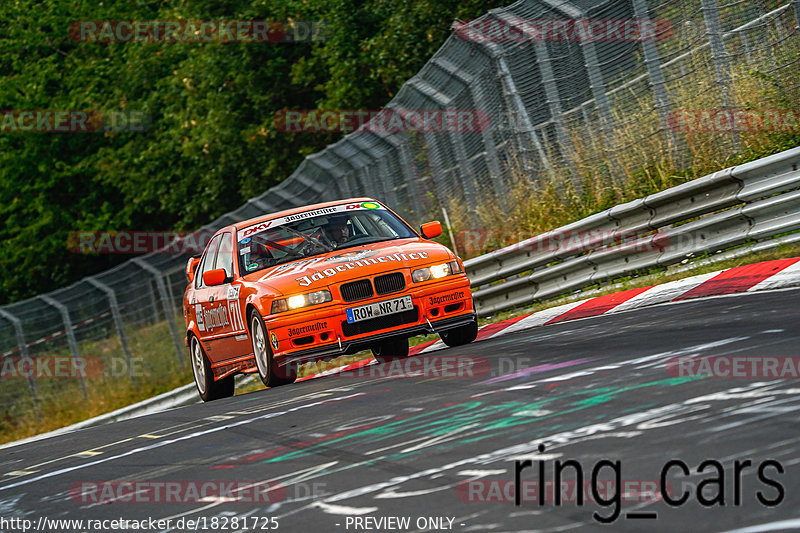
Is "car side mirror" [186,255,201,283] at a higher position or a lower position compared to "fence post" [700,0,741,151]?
lower

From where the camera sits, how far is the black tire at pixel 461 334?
11.1m

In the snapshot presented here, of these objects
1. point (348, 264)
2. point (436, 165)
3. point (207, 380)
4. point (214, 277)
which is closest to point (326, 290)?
point (348, 264)

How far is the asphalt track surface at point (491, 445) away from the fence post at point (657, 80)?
379cm

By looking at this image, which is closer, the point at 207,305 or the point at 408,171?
the point at 207,305

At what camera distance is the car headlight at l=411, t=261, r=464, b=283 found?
10391 millimetres

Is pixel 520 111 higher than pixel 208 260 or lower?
higher

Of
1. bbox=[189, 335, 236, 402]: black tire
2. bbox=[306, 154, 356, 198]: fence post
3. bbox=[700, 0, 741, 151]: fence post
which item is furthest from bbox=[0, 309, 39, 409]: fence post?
bbox=[700, 0, 741, 151]: fence post

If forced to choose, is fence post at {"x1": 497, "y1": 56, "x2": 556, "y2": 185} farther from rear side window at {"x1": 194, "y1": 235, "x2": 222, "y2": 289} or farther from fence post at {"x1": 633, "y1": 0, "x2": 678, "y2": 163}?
rear side window at {"x1": 194, "y1": 235, "x2": 222, "y2": 289}

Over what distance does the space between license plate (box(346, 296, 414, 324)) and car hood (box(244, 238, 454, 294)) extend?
259mm

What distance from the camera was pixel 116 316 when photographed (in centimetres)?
2128

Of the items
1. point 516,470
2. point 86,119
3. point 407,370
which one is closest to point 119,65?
point 86,119

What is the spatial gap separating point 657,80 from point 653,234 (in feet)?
5.65

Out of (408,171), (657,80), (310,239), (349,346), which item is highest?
(408,171)

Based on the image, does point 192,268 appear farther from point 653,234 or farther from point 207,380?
point 653,234
